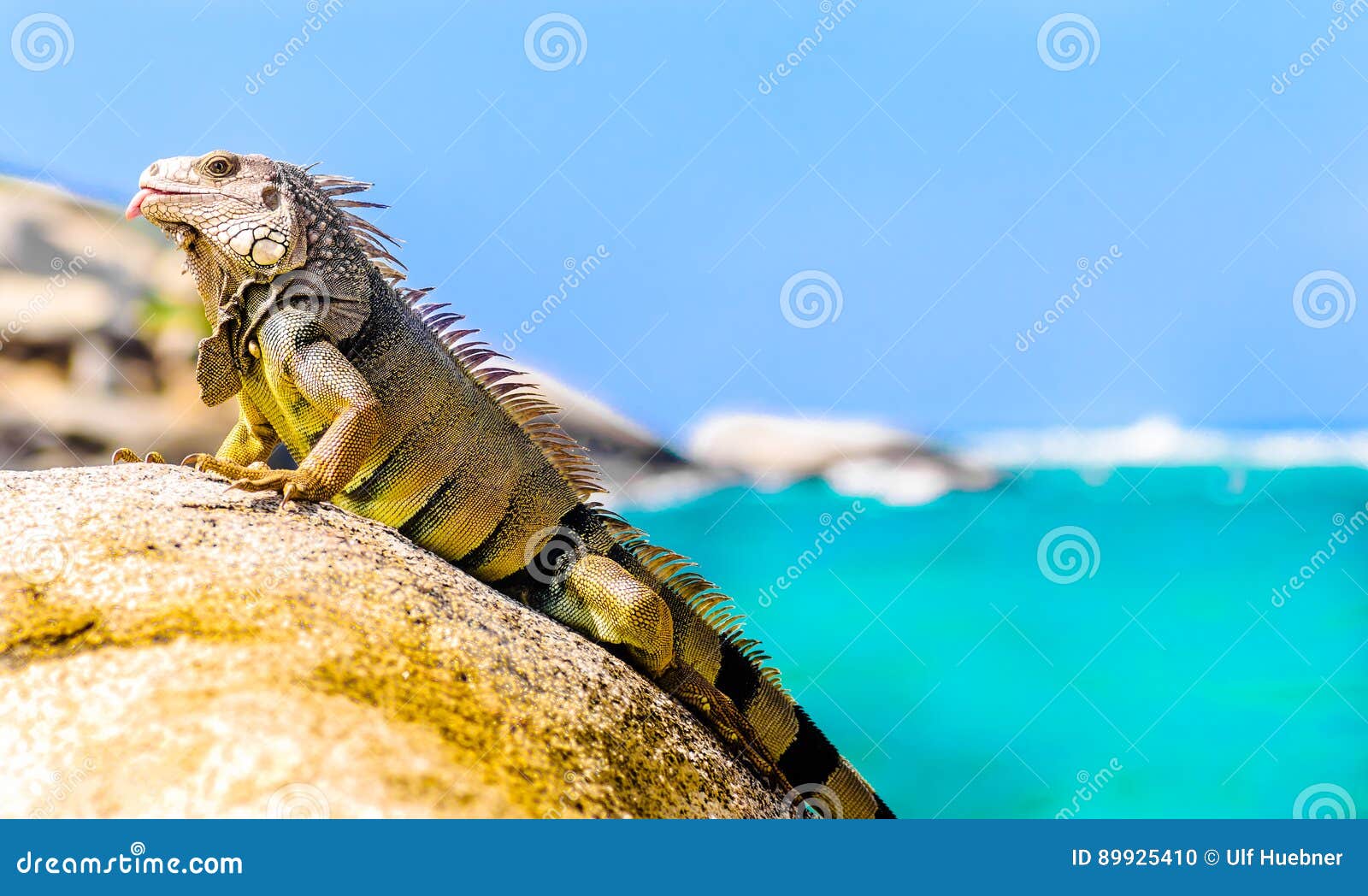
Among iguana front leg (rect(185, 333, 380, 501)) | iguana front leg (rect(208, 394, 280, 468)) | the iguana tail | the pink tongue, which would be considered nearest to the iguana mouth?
the pink tongue

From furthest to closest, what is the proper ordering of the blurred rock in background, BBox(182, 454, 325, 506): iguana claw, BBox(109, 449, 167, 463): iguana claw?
the blurred rock in background → BBox(109, 449, 167, 463): iguana claw → BBox(182, 454, 325, 506): iguana claw

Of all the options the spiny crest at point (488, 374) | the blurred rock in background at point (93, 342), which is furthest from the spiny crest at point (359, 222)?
the blurred rock in background at point (93, 342)

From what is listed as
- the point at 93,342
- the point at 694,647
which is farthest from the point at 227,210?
the point at 93,342

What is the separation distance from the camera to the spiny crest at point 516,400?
4.87 meters

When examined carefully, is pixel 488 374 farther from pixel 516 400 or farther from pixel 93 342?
pixel 93 342

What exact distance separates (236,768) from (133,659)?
0.59 metres

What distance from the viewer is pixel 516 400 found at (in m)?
4.96

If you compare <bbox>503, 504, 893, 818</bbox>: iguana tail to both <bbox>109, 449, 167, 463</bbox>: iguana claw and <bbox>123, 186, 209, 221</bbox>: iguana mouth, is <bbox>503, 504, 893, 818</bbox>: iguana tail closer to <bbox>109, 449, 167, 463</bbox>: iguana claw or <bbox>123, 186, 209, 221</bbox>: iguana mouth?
<bbox>109, 449, 167, 463</bbox>: iguana claw

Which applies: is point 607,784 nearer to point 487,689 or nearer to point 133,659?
point 487,689

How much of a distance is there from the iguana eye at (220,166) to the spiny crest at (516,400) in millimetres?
908

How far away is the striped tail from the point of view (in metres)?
5.05

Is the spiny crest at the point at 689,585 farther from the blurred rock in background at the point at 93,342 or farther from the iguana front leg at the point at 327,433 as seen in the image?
the blurred rock in background at the point at 93,342

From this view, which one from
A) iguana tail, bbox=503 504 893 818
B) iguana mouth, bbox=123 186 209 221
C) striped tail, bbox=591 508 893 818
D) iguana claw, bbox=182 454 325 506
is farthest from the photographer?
striped tail, bbox=591 508 893 818

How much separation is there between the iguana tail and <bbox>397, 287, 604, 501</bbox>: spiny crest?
204mm
